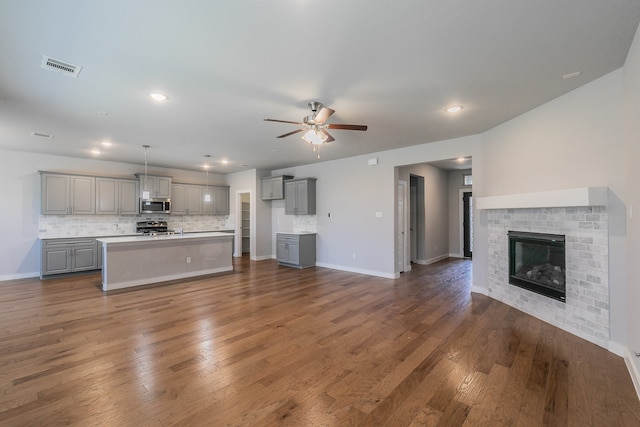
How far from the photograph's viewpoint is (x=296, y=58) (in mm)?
2424

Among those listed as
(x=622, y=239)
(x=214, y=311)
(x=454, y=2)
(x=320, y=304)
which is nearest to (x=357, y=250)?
(x=320, y=304)

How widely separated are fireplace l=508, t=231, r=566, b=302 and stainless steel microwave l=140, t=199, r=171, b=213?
25.1 ft

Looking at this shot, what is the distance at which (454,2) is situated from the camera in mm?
1801

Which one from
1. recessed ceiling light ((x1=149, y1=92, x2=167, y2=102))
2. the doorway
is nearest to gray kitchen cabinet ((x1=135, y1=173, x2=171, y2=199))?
the doorway

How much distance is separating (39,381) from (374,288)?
13.9 ft

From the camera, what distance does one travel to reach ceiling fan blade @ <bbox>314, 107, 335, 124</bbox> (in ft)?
10.3

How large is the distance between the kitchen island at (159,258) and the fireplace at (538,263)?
18.0ft

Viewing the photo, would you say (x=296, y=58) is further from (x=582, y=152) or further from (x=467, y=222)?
(x=467, y=222)

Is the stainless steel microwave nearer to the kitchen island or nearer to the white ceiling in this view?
the kitchen island

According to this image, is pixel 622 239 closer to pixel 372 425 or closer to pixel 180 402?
pixel 372 425

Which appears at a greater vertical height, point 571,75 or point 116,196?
point 571,75

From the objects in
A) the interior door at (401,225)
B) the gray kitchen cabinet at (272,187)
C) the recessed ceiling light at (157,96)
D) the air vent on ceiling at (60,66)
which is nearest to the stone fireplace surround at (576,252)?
the interior door at (401,225)

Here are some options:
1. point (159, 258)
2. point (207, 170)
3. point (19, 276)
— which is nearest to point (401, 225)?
point (159, 258)

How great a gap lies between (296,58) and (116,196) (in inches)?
256
